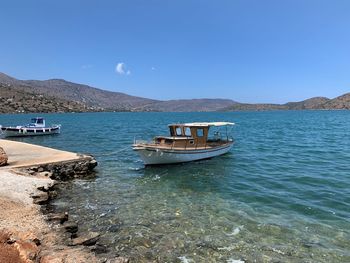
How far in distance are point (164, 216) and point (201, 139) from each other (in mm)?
17208

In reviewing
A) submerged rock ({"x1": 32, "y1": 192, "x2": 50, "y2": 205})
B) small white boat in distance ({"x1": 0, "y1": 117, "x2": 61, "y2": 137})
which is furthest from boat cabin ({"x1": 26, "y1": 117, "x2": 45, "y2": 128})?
submerged rock ({"x1": 32, "y1": 192, "x2": 50, "y2": 205})

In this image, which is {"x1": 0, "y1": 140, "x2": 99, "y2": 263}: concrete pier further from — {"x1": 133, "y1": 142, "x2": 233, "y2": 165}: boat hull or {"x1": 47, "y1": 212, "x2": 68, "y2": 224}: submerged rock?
{"x1": 133, "y1": 142, "x2": 233, "y2": 165}: boat hull

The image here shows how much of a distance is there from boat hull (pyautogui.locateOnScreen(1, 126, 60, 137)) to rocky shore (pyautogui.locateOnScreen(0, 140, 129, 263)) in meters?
34.6

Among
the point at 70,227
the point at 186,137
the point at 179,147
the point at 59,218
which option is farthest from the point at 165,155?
the point at 70,227

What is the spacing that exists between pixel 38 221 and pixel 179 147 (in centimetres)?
1782

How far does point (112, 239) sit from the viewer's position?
12906 millimetres

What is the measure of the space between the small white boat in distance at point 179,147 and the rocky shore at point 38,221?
20.7 ft

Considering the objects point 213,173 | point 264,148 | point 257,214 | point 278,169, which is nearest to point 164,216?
point 257,214

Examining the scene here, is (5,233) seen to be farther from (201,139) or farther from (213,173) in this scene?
(201,139)

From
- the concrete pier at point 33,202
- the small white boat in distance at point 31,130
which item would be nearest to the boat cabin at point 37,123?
the small white boat in distance at point 31,130

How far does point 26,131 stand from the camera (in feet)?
185

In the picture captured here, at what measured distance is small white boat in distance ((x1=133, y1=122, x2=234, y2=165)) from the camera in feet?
92.8

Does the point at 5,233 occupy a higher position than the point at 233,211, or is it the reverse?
the point at 5,233

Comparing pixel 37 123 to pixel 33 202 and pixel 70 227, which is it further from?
pixel 70 227
